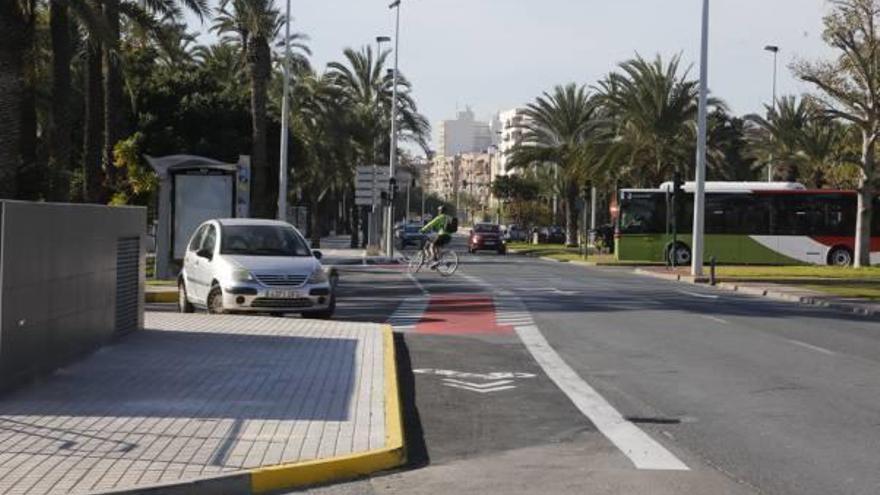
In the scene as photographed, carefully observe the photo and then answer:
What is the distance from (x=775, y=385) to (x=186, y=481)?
305 inches

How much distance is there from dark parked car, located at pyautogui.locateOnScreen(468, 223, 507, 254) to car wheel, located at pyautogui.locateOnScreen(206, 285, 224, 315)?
4571 cm

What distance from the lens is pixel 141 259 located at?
591 inches

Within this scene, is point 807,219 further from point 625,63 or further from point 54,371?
point 54,371

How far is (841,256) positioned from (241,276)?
34737 mm

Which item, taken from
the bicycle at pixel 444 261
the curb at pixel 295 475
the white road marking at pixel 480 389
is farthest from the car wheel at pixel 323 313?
the bicycle at pixel 444 261

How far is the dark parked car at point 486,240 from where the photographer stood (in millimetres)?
63344

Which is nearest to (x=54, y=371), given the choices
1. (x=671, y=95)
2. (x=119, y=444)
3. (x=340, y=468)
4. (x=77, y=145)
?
(x=119, y=444)

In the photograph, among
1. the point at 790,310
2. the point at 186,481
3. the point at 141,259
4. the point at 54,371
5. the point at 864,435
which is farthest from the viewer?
the point at 790,310

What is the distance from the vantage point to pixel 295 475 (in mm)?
7129

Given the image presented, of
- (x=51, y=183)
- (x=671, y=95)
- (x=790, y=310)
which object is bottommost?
(x=790, y=310)

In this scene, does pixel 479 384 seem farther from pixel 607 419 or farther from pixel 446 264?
pixel 446 264

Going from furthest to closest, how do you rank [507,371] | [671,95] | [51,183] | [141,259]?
1. [671,95]
2. [51,183]
3. [141,259]
4. [507,371]

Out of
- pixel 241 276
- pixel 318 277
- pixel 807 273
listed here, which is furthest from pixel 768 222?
pixel 241 276

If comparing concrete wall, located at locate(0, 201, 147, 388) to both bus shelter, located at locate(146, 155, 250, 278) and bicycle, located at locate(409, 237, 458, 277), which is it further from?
bicycle, located at locate(409, 237, 458, 277)
